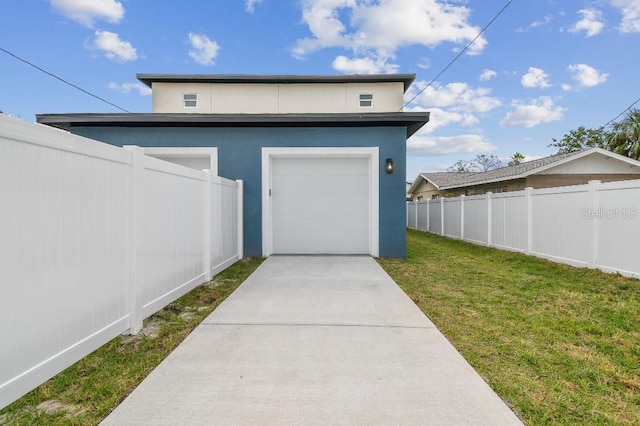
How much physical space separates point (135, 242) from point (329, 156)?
5553mm

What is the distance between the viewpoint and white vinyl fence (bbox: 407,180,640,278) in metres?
A: 5.84

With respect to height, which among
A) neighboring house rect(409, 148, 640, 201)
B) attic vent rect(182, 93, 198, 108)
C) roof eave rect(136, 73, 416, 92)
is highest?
roof eave rect(136, 73, 416, 92)

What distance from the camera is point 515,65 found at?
14148 mm

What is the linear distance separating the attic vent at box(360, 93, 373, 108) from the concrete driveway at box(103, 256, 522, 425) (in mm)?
11170

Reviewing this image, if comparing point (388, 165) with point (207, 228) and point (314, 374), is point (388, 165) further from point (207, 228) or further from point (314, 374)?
point (314, 374)

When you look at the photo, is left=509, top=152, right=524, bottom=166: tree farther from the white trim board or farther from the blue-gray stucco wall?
the white trim board

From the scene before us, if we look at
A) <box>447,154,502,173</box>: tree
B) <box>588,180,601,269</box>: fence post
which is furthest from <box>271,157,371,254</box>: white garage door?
<box>447,154,502,173</box>: tree

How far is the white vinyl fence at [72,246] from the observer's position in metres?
2.13

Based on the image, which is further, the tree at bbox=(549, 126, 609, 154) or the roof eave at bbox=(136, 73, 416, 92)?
the tree at bbox=(549, 126, 609, 154)

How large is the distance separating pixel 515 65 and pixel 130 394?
16.6 meters

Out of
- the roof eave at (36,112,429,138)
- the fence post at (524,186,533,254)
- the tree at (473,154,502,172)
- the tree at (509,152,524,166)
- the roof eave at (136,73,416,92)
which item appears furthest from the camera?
the tree at (473,154,502,172)

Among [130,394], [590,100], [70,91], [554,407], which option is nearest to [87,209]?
[130,394]

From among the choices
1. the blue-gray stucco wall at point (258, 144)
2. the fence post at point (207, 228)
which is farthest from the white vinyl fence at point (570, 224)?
the fence post at point (207, 228)

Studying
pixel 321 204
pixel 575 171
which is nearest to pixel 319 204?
pixel 321 204
